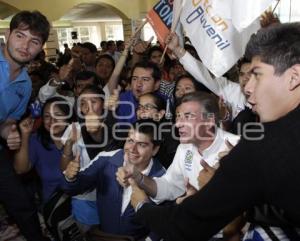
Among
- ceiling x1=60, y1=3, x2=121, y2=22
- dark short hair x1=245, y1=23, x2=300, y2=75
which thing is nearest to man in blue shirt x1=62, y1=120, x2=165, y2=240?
dark short hair x1=245, y1=23, x2=300, y2=75

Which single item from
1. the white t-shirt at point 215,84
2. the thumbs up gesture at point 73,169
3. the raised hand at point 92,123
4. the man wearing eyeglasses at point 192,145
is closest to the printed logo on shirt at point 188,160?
the man wearing eyeglasses at point 192,145

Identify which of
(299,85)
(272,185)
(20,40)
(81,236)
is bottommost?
(81,236)

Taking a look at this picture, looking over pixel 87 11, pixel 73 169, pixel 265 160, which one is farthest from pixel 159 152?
pixel 87 11

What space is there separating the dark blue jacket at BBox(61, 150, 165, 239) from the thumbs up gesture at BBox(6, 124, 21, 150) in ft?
1.61

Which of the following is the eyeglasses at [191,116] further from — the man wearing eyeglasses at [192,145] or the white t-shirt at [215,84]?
the white t-shirt at [215,84]

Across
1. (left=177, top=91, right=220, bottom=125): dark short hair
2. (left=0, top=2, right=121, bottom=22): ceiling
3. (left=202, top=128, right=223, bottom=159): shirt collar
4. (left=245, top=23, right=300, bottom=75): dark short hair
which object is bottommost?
(left=202, top=128, right=223, bottom=159): shirt collar

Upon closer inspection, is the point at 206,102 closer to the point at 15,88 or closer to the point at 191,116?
the point at 191,116

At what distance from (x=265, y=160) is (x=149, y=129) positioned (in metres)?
1.20

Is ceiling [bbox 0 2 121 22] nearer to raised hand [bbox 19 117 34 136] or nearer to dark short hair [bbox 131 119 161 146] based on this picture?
raised hand [bbox 19 117 34 136]

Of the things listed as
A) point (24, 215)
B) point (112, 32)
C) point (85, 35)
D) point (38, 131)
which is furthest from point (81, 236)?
point (112, 32)

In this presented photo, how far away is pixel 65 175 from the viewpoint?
1.92 m

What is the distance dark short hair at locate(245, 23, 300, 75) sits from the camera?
94 centimetres

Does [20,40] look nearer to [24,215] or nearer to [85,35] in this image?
[24,215]

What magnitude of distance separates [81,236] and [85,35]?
24.2 meters
